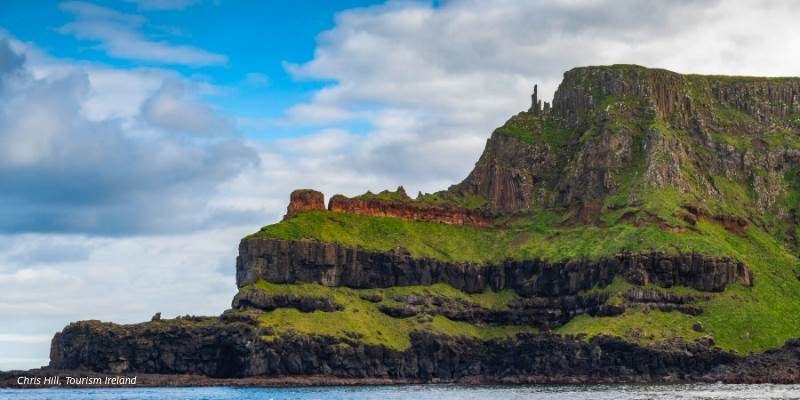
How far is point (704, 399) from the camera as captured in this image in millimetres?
193750

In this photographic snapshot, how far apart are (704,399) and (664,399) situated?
261 inches

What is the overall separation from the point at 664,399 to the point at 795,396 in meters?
19.8

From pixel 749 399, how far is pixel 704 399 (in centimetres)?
648

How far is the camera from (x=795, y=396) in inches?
7849

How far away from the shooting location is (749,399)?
194 metres

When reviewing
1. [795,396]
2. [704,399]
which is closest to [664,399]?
[704,399]

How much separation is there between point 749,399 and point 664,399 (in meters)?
12.3

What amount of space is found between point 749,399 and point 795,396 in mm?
10146

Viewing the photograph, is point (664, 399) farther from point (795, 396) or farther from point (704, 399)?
point (795, 396)

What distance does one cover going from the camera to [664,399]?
198 metres
